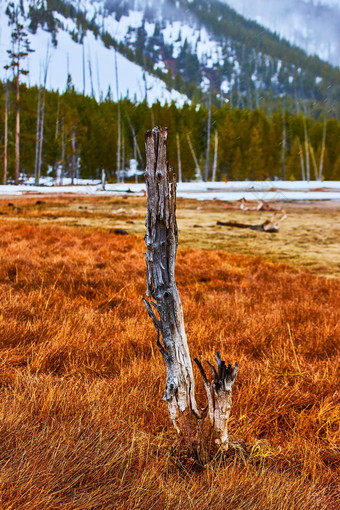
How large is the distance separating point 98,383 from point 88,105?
67.6 meters

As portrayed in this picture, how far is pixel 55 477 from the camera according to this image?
131cm

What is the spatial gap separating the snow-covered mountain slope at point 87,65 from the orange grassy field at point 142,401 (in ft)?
477

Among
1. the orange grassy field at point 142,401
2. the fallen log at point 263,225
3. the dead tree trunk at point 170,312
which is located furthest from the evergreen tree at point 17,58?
the dead tree trunk at point 170,312

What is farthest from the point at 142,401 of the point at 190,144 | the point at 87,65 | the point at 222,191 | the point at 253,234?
the point at 87,65

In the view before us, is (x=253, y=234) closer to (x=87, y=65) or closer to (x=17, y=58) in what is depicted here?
(x=17, y=58)

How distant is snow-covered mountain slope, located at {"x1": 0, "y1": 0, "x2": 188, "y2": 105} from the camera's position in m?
144

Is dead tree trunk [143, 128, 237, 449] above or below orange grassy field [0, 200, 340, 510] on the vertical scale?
above

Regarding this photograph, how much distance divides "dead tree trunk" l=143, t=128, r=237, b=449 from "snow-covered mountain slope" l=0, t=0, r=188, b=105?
14730cm

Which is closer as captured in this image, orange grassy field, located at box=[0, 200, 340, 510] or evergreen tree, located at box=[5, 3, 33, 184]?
orange grassy field, located at box=[0, 200, 340, 510]

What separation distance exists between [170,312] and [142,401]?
28.5 inches

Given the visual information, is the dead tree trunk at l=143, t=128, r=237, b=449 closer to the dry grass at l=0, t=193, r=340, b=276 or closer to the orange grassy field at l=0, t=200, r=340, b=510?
the orange grassy field at l=0, t=200, r=340, b=510

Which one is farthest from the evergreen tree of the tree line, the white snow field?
the tree line

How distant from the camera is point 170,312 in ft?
5.62

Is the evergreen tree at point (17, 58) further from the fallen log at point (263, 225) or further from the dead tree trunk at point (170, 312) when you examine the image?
the dead tree trunk at point (170, 312)
